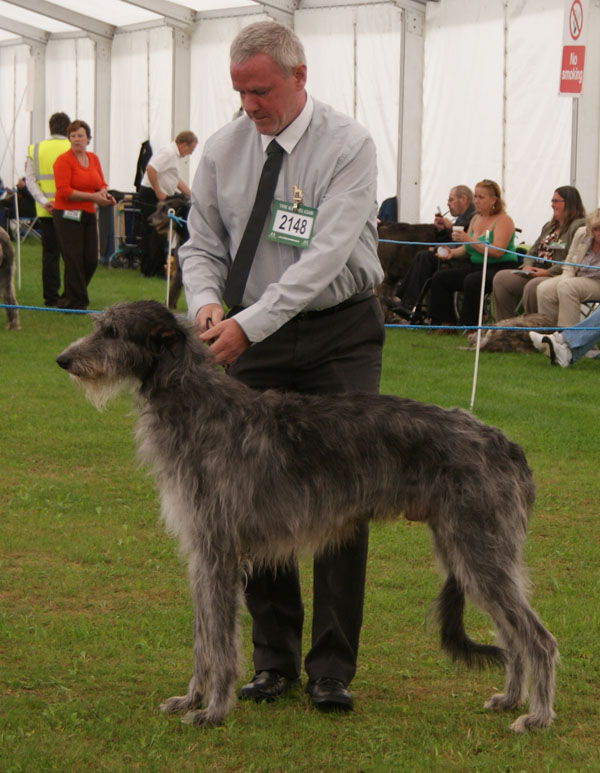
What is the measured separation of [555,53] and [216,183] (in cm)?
1241

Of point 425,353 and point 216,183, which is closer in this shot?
point 216,183

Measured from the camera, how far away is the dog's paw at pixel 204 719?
3359mm

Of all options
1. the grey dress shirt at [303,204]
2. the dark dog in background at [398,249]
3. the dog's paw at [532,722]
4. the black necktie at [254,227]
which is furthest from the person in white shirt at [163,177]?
the dog's paw at [532,722]

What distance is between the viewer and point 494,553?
10.9 feet

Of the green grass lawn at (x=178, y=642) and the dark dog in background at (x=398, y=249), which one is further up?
the dark dog in background at (x=398, y=249)

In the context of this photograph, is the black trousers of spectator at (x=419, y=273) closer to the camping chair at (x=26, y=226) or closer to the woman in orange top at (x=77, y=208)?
the woman in orange top at (x=77, y=208)

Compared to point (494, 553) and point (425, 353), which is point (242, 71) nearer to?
point (494, 553)

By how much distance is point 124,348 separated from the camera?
3.30 metres

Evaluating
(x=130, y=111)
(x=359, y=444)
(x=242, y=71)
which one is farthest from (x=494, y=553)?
(x=130, y=111)

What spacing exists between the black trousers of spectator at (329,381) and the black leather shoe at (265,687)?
3 cm

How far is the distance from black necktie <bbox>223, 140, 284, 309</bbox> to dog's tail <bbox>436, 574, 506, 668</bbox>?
1.18 m

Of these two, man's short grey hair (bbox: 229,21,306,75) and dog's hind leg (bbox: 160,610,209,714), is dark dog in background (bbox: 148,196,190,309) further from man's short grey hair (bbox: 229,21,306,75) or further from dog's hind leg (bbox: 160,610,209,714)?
dog's hind leg (bbox: 160,610,209,714)

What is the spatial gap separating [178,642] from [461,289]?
28.3 ft

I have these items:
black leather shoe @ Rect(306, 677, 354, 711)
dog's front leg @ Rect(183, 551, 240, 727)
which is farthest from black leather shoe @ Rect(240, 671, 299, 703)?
dog's front leg @ Rect(183, 551, 240, 727)
